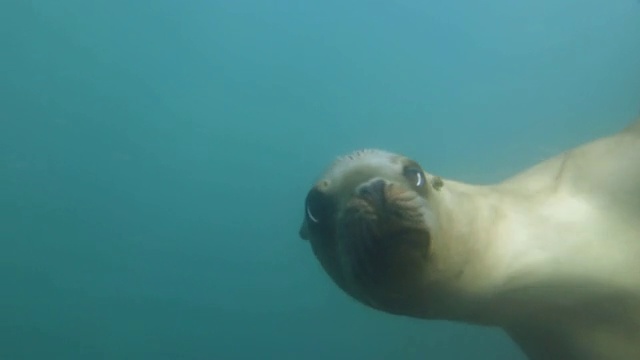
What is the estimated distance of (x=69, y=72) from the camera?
5.18 metres

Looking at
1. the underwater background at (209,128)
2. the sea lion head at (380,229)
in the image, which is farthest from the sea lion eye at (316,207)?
the underwater background at (209,128)

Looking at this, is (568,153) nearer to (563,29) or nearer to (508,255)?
(508,255)

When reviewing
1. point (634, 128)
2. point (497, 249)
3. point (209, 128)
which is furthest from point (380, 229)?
point (209, 128)

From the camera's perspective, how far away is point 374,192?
1.37 m

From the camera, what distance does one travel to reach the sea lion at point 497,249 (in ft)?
4.45

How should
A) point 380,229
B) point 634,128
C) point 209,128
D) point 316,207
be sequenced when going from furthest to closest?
point 209,128
point 634,128
point 316,207
point 380,229

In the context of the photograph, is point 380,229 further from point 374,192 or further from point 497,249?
point 497,249

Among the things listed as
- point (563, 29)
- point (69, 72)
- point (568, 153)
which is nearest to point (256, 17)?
point (69, 72)

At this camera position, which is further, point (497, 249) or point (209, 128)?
point (209, 128)

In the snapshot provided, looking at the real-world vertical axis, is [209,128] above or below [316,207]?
above

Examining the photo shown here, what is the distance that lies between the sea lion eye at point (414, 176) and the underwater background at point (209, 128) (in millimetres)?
3604

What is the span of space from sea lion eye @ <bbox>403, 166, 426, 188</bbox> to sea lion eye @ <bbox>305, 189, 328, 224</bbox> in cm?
16

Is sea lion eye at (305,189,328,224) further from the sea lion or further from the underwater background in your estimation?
the underwater background

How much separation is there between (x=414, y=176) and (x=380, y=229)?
8.4 inches
